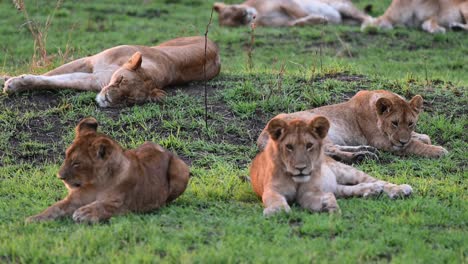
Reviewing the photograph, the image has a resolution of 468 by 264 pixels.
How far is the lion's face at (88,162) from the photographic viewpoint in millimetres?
5383

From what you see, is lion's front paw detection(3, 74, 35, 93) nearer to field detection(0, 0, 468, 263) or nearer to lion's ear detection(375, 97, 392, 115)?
field detection(0, 0, 468, 263)

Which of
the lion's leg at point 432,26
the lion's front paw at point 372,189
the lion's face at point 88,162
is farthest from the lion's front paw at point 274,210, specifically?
the lion's leg at point 432,26

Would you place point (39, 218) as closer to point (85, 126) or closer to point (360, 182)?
point (85, 126)

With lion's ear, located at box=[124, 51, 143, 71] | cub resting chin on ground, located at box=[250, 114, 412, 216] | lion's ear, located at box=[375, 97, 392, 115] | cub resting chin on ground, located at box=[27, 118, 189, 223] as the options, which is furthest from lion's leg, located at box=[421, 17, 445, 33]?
cub resting chin on ground, located at box=[27, 118, 189, 223]

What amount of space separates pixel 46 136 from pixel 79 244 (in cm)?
296

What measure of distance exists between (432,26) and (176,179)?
26.2 feet

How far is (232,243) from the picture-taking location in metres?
4.98

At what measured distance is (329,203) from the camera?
222 inches

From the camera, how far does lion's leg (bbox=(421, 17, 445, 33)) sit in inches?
511

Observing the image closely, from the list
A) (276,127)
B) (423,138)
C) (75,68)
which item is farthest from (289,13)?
(276,127)

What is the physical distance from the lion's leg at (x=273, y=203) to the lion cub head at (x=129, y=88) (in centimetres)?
276

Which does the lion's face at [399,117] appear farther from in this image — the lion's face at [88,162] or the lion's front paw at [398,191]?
the lion's face at [88,162]

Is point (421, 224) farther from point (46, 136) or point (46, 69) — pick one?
point (46, 69)

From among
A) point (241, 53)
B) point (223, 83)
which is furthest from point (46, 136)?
point (241, 53)
